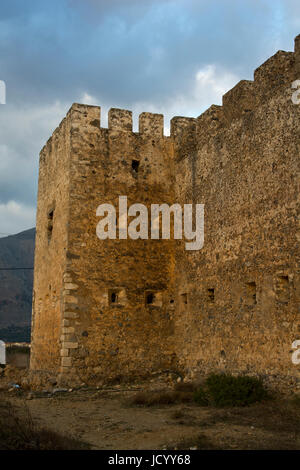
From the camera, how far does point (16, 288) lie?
69.5m

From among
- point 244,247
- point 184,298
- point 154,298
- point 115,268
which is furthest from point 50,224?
point 244,247

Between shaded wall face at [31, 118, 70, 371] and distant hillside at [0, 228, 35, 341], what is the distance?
134 feet

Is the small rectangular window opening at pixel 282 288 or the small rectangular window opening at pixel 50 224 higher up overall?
the small rectangular window opening at pixel 50 224

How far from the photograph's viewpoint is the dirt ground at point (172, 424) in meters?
5.82

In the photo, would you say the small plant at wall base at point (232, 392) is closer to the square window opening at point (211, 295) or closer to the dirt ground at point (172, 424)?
the dirt ground at point (172, 424)

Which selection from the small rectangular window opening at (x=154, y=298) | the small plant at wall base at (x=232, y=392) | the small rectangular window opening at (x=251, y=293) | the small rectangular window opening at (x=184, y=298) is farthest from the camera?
the small rectangular window opening at (x=154, y=298)

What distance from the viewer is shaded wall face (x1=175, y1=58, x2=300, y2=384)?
A: 8.49 metres

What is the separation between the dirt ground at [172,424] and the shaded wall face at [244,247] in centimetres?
131

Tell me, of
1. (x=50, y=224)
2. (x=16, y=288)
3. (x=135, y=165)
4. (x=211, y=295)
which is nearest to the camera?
(x=211, y=295)

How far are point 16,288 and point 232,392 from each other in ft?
212

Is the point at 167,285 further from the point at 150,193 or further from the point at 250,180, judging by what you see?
the point at 250,180

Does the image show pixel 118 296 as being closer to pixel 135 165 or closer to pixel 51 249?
pixel 51 249

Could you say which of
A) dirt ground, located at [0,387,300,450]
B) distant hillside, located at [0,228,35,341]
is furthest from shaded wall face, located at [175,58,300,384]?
distant hillside, located at [0,228,35,341]

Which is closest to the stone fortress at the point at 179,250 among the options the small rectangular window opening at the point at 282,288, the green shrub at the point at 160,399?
the small rectangular window opening at the point at 282,288
